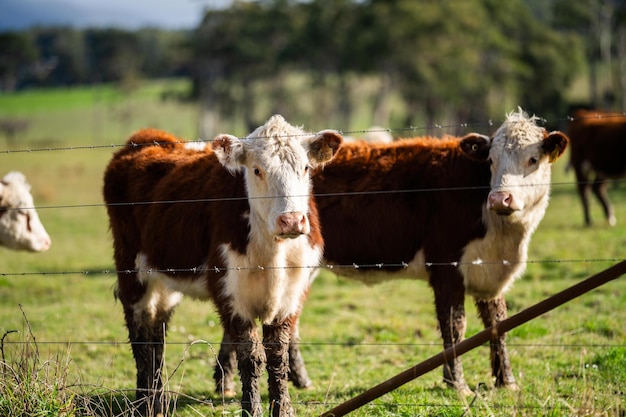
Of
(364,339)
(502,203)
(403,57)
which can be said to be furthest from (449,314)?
(403,57)

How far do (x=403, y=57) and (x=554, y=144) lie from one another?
55.3 meters

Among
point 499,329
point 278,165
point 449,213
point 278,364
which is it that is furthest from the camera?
point 449,213

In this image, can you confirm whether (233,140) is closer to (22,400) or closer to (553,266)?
(22,400)

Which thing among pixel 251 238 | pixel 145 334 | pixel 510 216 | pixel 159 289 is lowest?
pixel 145 334

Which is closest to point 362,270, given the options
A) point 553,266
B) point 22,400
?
point 22,400

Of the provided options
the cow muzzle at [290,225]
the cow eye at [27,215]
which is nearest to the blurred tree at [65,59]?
the cow eye at [27,215]

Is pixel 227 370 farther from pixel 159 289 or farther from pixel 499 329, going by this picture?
pixel 499 329

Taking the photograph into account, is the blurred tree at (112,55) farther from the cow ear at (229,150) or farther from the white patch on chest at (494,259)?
the cow ear at (229,150)

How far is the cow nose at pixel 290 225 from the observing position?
5164 millimetres

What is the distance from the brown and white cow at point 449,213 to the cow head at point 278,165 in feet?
4.52

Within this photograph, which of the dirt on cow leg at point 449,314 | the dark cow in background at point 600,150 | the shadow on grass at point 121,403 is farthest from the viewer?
the dark cow in background at point 600,150

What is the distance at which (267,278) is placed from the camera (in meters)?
5.69

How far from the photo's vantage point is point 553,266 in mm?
12586

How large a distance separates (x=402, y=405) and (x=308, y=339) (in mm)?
3387
